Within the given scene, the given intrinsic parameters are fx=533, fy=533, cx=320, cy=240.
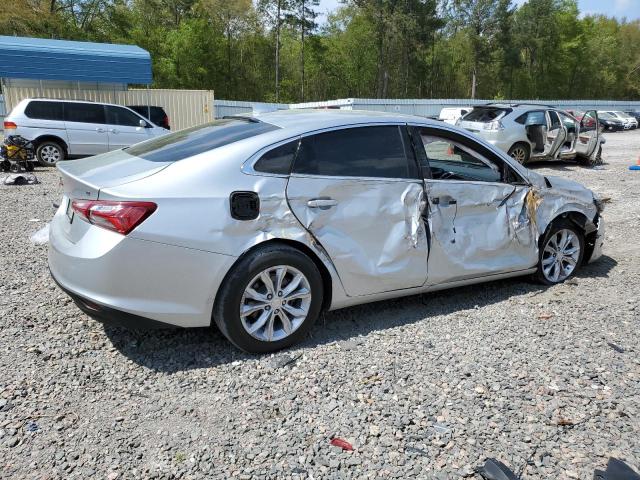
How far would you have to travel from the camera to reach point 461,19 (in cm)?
5691

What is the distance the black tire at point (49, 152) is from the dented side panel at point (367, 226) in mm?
11992

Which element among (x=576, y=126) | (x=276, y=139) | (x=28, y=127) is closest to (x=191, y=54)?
(x=28, y=127)

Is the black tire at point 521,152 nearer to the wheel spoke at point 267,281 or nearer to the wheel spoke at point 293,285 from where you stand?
the wheel spoke at point 293,285

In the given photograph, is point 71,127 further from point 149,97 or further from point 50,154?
point 149,97

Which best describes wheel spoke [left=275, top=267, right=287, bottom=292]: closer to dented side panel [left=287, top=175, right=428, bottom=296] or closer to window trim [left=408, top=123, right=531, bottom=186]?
dented side panel [left=287, top=175, right=428, bottom=296]

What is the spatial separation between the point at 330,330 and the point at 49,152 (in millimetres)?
12128

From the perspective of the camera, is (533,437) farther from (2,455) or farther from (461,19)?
(461,19)

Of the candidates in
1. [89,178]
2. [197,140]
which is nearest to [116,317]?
[89,178]

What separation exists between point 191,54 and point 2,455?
1818 inches

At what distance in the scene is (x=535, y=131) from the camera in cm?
1400

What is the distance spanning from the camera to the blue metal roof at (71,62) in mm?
17516

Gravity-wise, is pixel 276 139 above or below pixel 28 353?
above

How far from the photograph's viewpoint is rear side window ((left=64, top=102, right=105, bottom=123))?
13.8 meters

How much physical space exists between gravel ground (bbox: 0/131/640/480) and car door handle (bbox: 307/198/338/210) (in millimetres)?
978
